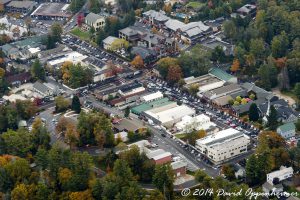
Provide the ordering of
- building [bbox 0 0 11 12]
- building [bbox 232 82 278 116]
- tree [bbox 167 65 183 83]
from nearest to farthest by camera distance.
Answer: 1. building [bbox 232 82 278 116]
2. tree [bbox 167 65 183 83]
3. building [bbox 0 0 11 12]

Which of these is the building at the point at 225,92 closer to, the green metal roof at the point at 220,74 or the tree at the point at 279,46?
the green metal roof at the point at 220,74

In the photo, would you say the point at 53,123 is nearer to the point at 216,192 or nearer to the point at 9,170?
the point at 9,170

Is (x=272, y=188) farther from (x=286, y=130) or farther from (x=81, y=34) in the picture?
(x=81, y=34)

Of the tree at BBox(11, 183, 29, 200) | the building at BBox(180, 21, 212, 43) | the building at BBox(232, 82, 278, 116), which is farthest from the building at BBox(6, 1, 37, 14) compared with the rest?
the tree at BBox(11, 183, 29, 200)

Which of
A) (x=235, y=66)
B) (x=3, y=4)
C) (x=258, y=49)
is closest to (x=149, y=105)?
(x=235, y=66)

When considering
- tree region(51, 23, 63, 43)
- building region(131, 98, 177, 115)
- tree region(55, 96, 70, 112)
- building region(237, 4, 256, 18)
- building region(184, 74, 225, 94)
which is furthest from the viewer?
building region(237, 4, 256, 18)

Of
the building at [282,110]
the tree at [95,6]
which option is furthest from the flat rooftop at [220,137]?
the tree at [95,6]

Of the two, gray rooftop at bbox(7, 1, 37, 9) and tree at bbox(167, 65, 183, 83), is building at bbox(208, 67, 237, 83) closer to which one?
tree at bbox(167, 65, 183, 83)
